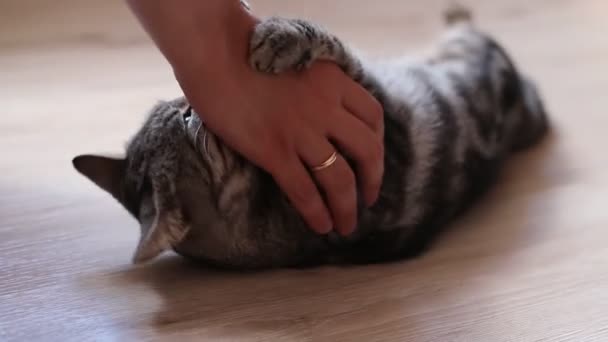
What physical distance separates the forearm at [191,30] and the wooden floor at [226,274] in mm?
355

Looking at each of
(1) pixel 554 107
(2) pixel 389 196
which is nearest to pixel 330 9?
(1) pixel 554 107

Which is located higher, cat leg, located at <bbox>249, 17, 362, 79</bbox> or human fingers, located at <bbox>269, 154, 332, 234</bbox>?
cat leg, located at <bbox>249, 17, 362, 79</bbox>

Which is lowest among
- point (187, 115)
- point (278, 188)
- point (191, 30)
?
point (278, 188)

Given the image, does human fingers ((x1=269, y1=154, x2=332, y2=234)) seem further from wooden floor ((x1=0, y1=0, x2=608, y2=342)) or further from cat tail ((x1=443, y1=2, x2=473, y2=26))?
cat tail ((x1=443, y1=2, x2=473, y2=26))

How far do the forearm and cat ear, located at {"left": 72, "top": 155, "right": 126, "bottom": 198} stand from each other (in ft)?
0.83

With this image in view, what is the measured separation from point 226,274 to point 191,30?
0.41 meters

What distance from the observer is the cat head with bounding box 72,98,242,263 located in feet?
3.68

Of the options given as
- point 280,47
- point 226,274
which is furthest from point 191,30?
point 226,274

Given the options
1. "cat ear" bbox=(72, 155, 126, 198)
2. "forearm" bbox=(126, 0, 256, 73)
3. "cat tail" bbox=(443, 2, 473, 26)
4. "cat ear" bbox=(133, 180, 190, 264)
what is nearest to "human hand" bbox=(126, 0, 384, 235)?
"forearm" bbox=(126, 0, 256, 73)

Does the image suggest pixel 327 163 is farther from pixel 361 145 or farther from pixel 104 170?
pixel 104 170

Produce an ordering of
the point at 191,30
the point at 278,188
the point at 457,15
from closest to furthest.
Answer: the point at 191,30, the point at 278,188, the point at 457,15

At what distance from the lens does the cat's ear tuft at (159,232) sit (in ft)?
3.61

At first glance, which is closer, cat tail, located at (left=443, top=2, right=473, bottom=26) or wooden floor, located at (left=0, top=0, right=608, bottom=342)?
wooden floor, located at (left=0, top=0, right=608, bottom=342)

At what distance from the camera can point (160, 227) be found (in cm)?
111
